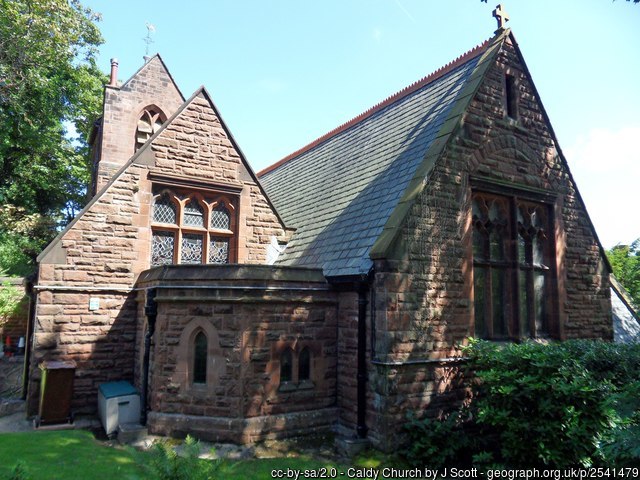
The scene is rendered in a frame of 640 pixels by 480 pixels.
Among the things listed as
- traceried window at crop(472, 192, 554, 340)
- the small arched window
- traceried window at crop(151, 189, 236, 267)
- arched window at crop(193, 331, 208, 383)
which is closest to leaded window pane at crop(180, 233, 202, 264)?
traceried window at crop(151, 189, 236, 267)

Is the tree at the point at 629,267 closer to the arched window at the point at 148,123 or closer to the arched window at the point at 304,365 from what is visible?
the arched window at the point at 304,365

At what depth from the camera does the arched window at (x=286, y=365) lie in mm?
8258

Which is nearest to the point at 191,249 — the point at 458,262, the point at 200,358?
the point at 200,358

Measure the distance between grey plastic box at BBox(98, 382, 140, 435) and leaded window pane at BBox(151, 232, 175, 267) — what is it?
3063mm

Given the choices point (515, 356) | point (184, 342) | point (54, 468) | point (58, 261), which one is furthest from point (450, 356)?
point (58, 261)

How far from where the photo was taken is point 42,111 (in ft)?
66.7

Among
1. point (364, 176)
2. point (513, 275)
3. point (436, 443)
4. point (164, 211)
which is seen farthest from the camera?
point (364, 176)

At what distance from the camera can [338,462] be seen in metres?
7.20

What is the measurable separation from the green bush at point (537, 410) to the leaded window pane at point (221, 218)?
663 centimetres

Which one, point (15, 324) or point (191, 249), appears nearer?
point (191, 249)

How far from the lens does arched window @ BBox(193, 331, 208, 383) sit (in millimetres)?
8008

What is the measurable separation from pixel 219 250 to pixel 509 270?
6875mm

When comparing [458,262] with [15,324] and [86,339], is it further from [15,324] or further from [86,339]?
[15,324]

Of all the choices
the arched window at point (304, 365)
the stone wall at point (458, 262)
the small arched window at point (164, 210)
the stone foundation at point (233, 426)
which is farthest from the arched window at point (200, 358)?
the small arched window at point (164, 210)
